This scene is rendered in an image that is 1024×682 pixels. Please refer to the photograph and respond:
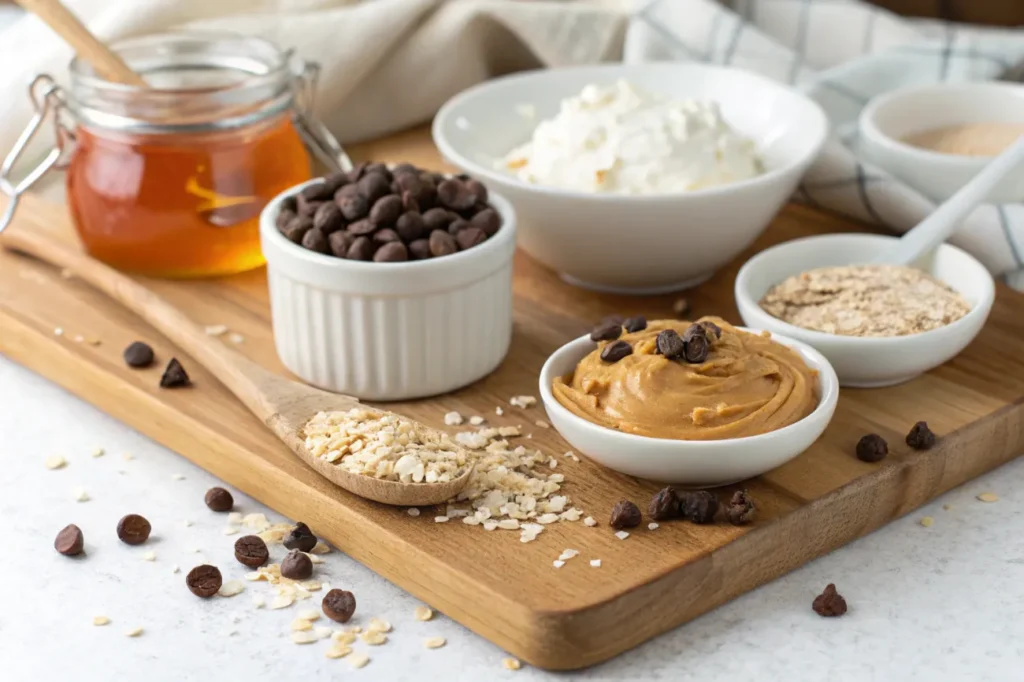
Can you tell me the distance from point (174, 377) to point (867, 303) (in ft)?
3.48

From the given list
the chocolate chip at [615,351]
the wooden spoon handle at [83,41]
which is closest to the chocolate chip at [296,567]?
the chocolate chip at [615,351]

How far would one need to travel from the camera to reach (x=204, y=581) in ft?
5.46

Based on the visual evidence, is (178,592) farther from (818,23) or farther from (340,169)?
(818,23)

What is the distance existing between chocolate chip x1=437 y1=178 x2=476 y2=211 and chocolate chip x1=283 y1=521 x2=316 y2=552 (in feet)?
1.92

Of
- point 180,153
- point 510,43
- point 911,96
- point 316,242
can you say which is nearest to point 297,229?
point 316,242

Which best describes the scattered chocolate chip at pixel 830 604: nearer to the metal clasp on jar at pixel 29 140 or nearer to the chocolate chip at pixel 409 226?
the chocolate chip at pixel 409 226

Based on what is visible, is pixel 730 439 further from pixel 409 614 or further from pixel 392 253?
pixel 392 253

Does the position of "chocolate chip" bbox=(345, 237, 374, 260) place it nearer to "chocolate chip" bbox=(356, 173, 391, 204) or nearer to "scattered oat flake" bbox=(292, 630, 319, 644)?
"chocolate chip" bbox=(356, 173, 391, 204)

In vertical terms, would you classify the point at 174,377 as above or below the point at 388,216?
below

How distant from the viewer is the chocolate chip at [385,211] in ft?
6.56

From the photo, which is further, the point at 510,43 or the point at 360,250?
the point at 510,43

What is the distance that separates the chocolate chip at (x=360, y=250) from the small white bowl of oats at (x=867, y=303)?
1.90ft

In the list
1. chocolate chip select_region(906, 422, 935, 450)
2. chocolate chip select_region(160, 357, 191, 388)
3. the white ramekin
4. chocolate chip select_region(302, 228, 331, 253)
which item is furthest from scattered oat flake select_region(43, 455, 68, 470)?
chocolate chip select_region(906, 422, 935, 450)

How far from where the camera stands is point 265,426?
6.40 ft
